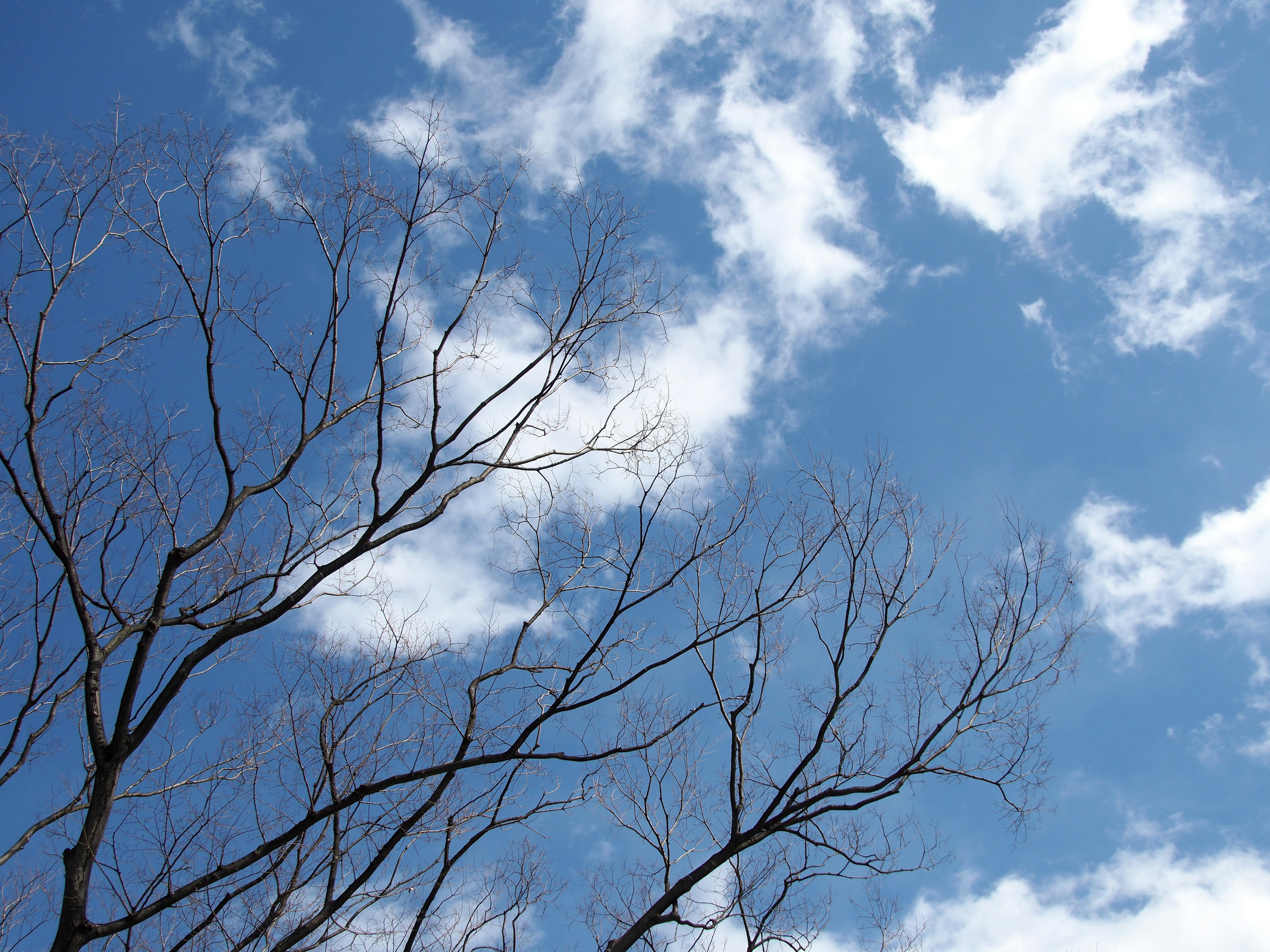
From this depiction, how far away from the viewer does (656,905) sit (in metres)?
7.09

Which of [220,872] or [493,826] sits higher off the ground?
[493,826]

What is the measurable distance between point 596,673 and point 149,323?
5.58 metres

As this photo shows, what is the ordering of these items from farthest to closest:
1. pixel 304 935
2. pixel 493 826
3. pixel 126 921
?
pixel 493 826 → pixel 304 935 → pixel 126 921

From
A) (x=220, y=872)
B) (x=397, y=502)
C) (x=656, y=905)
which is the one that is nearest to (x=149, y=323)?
(x=397, y=502)

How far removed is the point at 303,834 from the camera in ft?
27.8

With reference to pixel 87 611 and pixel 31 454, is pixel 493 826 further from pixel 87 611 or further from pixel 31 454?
pixel 31 454

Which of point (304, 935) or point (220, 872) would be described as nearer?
point (220, 872)

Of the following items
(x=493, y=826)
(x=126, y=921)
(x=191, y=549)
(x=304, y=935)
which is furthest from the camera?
(x=493, y=826)

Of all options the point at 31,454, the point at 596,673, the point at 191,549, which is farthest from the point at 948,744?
the point at 31,454

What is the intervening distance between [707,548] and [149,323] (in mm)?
5958

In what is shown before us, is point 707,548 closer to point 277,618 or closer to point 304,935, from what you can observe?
point 277,618

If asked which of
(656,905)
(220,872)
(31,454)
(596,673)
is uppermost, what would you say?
(31,454)

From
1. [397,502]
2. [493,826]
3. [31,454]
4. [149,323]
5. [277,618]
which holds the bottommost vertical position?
[493,826]

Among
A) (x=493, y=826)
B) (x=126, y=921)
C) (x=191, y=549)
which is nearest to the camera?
(x=126, y=921)
